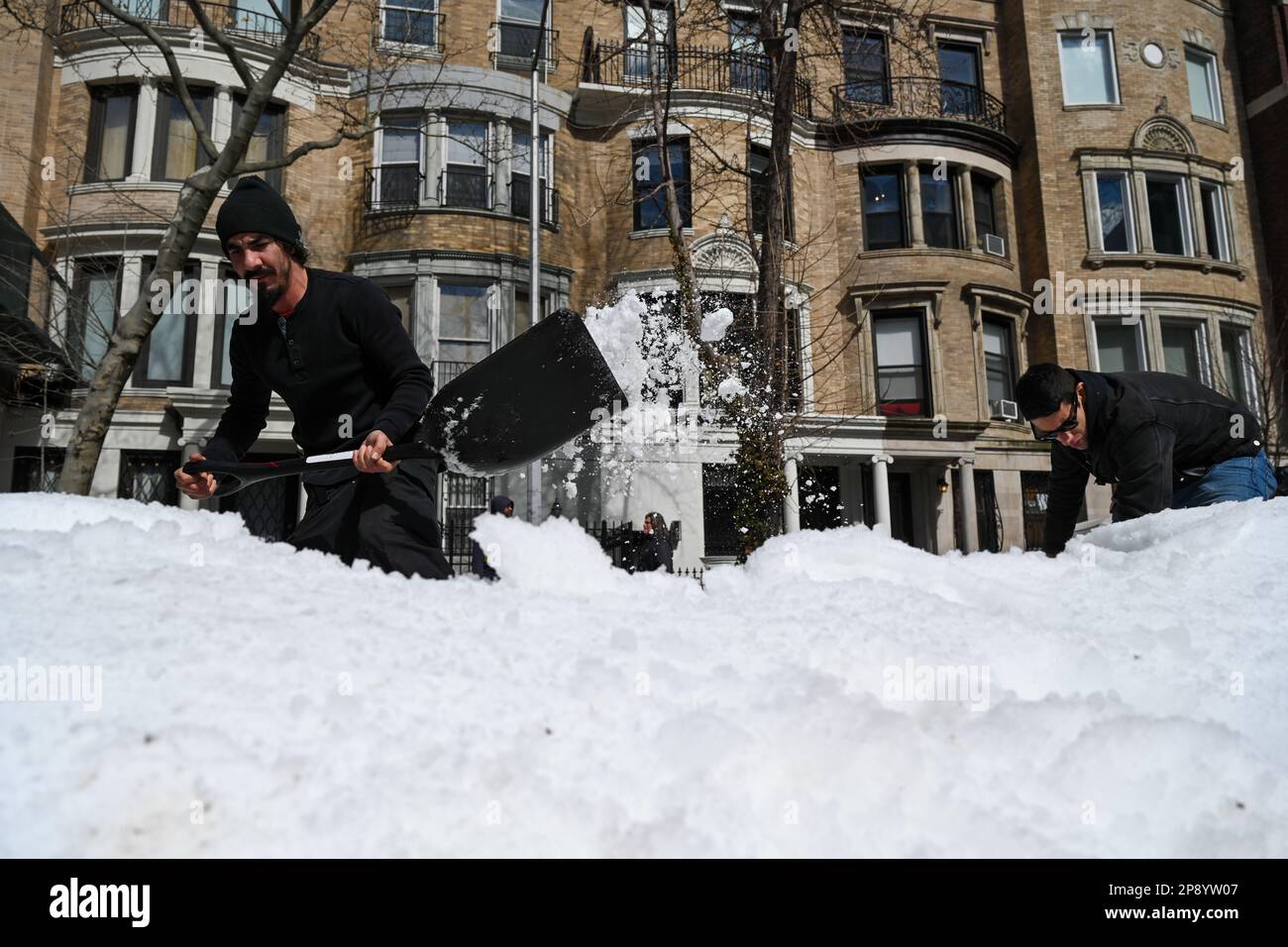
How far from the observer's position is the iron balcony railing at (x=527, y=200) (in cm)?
1741

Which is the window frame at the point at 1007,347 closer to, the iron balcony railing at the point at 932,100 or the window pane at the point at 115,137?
the iron balcony railing at the point at 932,100

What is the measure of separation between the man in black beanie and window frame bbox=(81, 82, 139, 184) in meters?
16.3

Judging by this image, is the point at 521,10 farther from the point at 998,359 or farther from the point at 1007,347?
the point at 1007,347

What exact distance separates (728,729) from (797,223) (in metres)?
18.5

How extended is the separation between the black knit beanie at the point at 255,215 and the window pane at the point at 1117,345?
20.9 m

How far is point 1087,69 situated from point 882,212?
6807 mm

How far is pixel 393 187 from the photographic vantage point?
665 inches

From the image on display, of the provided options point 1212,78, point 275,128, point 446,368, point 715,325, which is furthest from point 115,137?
point 1212,78

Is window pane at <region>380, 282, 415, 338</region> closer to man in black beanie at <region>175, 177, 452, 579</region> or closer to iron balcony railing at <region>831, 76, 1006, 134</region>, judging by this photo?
iron balcony railing at <region>831, 76, 1006, 134</region>

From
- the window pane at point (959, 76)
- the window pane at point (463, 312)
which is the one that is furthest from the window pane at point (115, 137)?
the window pane at point (959, 76)

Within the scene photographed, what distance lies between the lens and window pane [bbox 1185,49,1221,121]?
68.1ft

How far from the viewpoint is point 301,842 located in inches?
35.8
